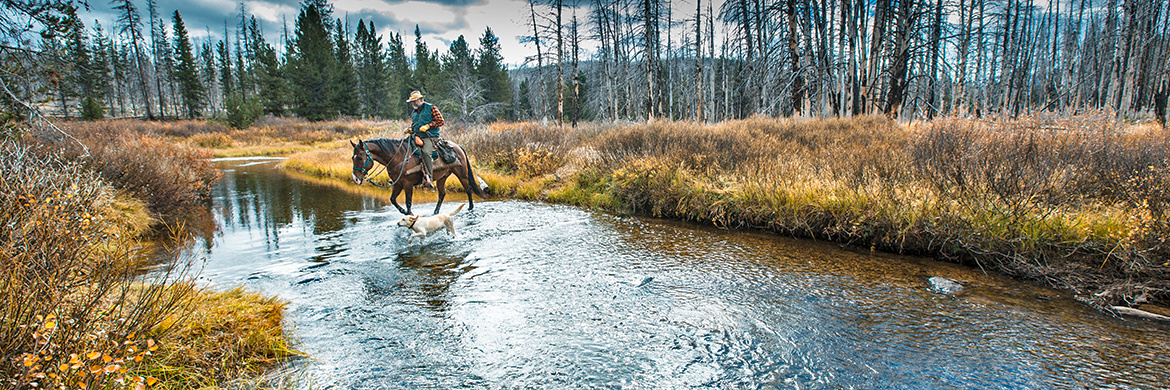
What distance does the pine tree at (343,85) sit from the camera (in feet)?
138

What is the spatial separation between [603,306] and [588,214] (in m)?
5.44

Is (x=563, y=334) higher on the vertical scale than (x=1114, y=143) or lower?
lower

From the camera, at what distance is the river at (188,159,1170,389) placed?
364 centimetres

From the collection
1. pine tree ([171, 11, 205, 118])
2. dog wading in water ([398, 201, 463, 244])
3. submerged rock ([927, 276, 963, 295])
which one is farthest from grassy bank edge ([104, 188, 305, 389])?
pine tree ([171, 11, 205, 118])

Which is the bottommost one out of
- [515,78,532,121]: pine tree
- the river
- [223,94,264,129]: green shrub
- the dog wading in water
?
the river

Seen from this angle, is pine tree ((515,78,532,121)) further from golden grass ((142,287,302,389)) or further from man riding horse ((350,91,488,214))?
golden grass ((142,287,302,389))

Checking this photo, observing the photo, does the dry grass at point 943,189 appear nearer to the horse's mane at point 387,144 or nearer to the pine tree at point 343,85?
the horse's mane at point 387,144

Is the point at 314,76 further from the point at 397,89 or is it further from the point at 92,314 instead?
the point at 92,314

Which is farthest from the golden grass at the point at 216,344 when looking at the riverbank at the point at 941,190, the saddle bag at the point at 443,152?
the riverbank at the point at 941,190

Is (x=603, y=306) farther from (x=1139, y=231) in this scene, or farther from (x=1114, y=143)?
(x=1114, y=143)

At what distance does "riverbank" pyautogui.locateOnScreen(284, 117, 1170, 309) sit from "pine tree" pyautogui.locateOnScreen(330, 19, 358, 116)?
123ft

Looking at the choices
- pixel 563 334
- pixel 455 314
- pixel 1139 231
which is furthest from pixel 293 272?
pixel 1139 231

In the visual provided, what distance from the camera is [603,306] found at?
5043mm

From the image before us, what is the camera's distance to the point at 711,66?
2916cm
